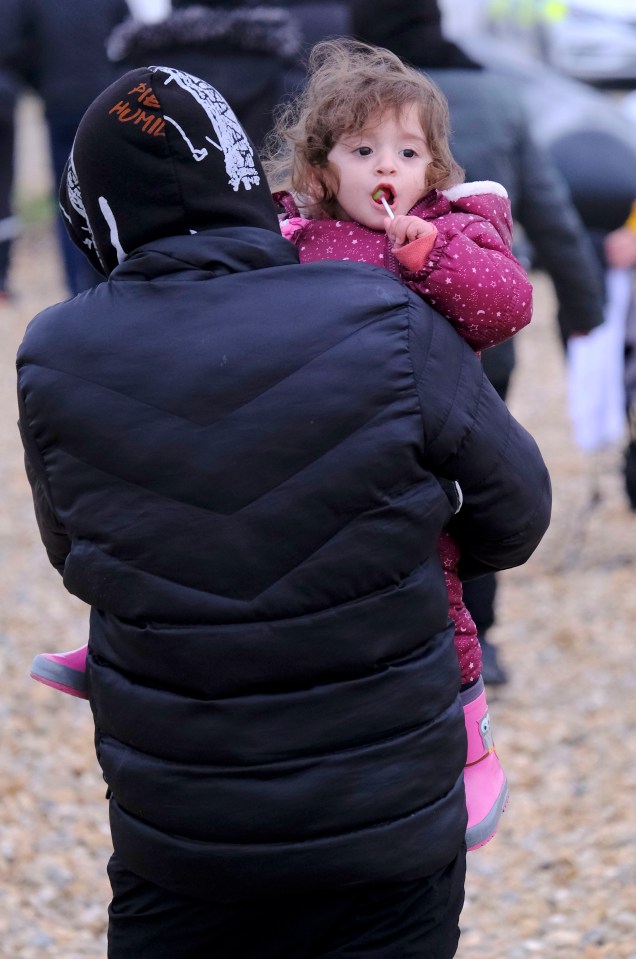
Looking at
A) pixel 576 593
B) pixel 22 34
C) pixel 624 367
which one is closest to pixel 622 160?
pixel 624 367

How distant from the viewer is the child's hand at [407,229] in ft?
6.47

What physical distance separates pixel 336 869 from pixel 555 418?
282 inches

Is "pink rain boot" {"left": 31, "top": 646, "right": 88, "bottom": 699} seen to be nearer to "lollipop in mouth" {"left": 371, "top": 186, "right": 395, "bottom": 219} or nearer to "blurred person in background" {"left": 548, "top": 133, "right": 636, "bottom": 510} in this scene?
"lollipop in mouth" {"left": 371, "top": 186, "right": 395, "bottom": 219}

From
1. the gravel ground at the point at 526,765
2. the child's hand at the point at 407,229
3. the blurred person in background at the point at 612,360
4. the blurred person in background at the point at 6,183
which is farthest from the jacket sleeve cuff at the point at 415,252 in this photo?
the blurred person in background at the point at 6,183

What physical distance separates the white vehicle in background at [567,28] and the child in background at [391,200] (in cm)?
1087

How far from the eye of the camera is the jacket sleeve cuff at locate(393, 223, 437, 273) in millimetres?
1920

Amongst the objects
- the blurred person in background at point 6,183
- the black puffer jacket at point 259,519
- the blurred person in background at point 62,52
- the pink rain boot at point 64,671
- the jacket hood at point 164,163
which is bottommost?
the blurred person in background at point 6,183

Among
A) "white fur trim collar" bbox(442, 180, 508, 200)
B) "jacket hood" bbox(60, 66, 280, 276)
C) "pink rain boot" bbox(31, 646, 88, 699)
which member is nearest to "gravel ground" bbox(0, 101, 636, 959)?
"pink rain boot" bbox(31, 646, 88, 699)

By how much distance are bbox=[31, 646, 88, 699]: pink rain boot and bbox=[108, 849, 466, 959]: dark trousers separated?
30 centimetres

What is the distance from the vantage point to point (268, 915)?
190cm

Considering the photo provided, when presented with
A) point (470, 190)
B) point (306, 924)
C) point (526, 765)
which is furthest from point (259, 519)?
point (526, 765)

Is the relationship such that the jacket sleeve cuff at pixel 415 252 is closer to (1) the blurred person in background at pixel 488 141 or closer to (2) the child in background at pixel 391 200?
(2) the child in background at pixel 391 200

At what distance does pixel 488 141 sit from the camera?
3.80 metres

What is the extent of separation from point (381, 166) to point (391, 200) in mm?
55
